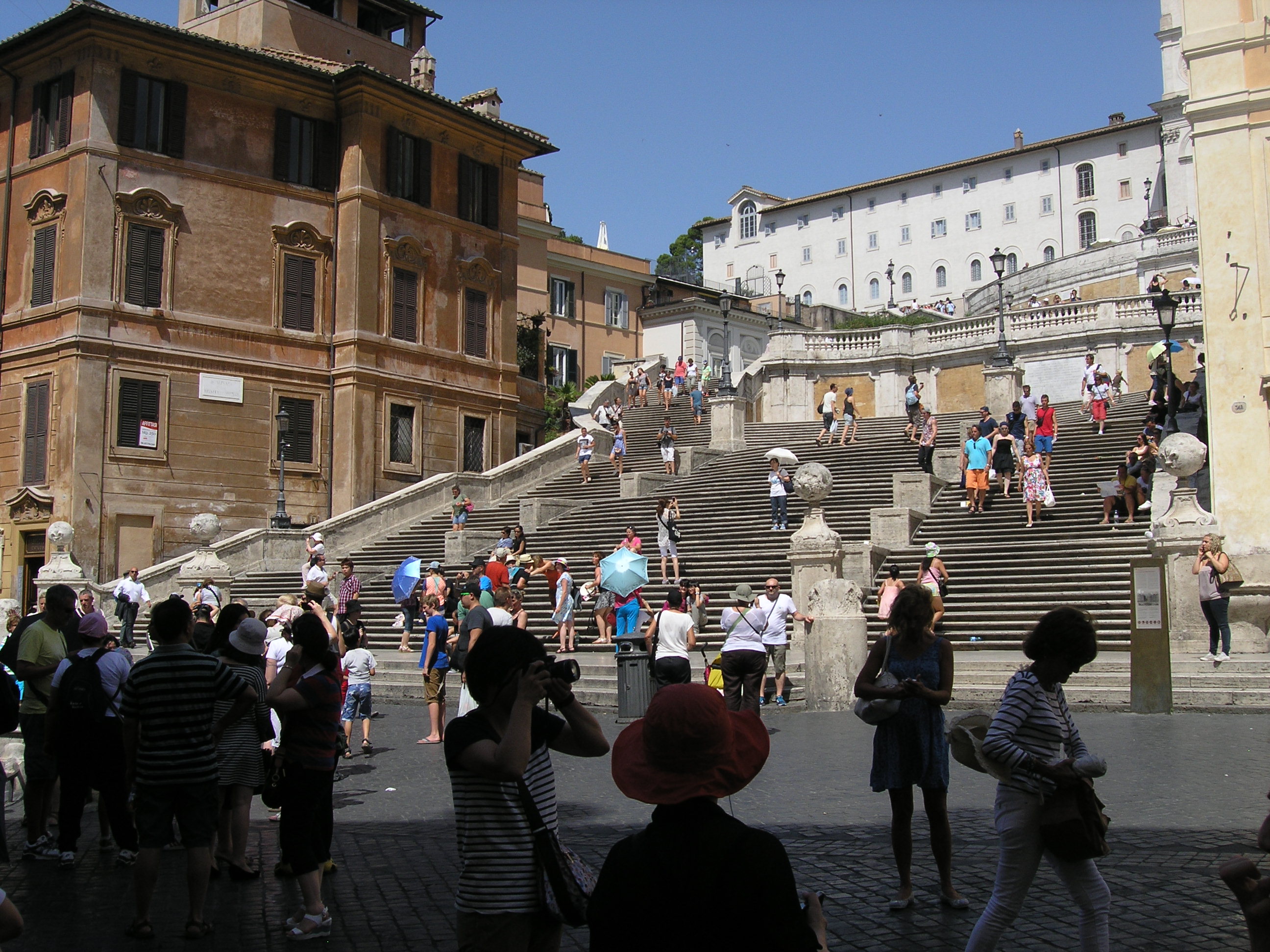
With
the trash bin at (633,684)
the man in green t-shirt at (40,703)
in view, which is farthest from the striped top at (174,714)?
the trash bin at (633,684)

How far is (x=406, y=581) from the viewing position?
21875 mm

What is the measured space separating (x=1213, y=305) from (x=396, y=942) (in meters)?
19.3

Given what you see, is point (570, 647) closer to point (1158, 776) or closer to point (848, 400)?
point (1158, 776)

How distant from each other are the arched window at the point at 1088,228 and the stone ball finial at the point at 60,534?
66.4 m

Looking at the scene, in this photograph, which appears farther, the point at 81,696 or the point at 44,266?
the point at 44,266

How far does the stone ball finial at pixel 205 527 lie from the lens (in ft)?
95.1

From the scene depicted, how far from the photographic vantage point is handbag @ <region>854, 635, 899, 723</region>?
6406 millimetres

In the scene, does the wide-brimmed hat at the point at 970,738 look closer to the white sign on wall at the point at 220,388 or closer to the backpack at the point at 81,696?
the backpack at the point at 81,696

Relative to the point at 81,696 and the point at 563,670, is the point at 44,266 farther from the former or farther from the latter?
the point at 563,670

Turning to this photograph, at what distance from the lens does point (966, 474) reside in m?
23.3

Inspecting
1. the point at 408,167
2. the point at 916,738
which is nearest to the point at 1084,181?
the point at 408,167

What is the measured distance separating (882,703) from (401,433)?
2949 cm

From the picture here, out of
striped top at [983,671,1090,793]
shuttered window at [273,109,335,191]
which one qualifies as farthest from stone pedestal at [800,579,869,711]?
shuttered window at [273,109,335,191]

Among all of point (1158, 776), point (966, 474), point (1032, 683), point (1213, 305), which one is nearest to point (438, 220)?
point (966, 474)
